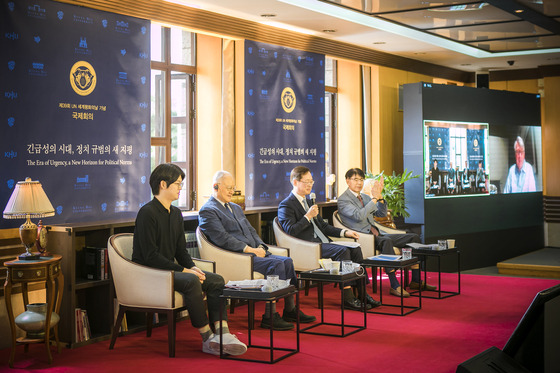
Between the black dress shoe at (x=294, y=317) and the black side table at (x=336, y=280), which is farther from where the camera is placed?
the black dress shoe at (x=294, y=317)

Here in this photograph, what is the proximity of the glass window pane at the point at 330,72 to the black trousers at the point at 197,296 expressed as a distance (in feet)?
18.5

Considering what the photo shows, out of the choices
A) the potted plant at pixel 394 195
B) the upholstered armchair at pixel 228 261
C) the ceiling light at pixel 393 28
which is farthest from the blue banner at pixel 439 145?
the upholstered armchair at pixel 228 261

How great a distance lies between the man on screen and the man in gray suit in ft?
14.3

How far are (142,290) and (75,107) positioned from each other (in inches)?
75.5

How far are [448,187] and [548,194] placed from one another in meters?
3.54

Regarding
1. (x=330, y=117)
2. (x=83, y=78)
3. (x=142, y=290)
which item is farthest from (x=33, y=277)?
(x=330, y=117)

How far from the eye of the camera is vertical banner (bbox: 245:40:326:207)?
26.9ft

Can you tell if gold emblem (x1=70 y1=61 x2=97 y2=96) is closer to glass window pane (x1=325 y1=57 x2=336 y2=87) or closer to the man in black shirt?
the man in black shirt

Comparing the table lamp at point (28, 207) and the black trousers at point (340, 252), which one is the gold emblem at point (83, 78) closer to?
the table lamp at point (28, 207)

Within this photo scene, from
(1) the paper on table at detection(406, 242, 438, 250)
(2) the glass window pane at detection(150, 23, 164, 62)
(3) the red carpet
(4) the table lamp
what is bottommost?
(3) the red carpet

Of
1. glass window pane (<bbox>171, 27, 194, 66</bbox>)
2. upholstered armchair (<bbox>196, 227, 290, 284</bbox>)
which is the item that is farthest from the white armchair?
glass window pane (<bbox>171, 27, 194, 66</bbox>)

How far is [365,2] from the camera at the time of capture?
25.7 ft

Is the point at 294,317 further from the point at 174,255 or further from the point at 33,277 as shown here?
the point at 33,277

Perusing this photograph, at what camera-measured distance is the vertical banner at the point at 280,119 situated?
323 inches
